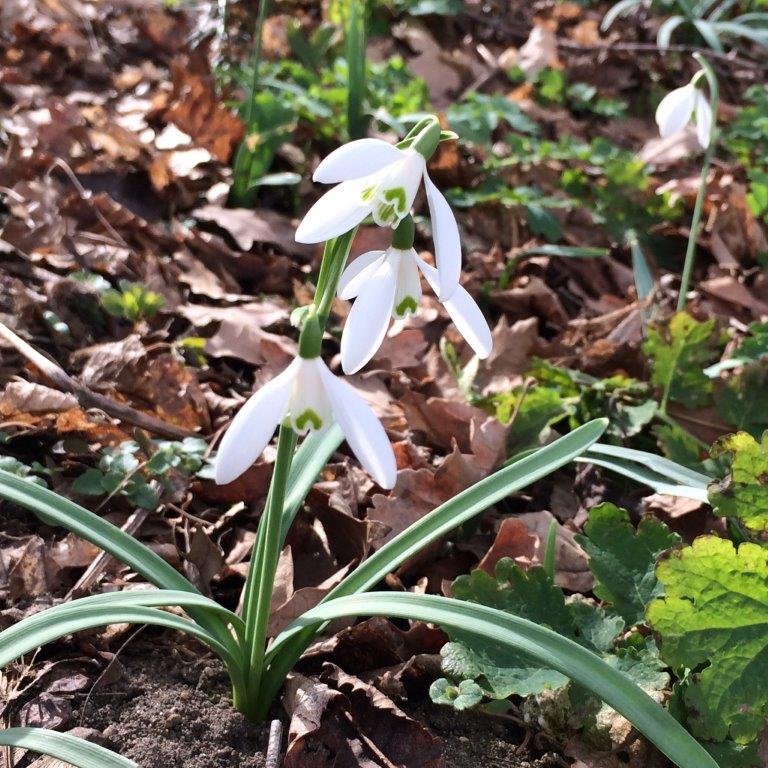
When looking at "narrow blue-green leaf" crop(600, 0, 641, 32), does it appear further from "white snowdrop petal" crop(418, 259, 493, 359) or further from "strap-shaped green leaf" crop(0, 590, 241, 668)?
"strap-shaped green leaf" crop(0, 590, 241, 668)

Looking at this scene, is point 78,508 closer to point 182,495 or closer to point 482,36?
point 182,495

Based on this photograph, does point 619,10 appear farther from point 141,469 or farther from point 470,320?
point 470,320

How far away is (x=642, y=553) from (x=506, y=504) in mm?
499

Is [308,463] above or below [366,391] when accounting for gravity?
above

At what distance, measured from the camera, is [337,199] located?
3.21ft

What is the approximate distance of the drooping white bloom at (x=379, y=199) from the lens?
37.4 inches

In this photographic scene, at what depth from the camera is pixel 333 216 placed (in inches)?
38.2

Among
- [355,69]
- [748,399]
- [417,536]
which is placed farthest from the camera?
[355,69]

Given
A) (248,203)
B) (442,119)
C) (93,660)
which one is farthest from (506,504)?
(442,119)

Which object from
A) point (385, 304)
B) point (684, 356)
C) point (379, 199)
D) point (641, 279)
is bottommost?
point (641, 279)

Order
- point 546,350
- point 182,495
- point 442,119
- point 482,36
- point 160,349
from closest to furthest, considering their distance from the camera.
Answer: point 182,495
point 160,349
point 546,350
point 442,119
point 482,36

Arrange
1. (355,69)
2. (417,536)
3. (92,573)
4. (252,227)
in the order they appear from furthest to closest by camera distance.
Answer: (355,69), (252,227), (92,573), (417,536)

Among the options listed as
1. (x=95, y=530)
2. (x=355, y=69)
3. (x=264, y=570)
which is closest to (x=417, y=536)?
(x=264, y=570)

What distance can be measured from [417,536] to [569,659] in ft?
1.00
